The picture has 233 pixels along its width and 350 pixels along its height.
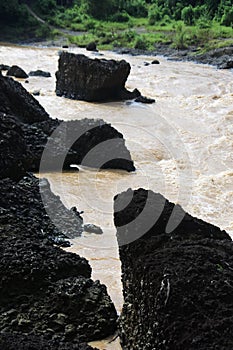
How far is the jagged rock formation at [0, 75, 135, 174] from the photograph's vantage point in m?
10.9

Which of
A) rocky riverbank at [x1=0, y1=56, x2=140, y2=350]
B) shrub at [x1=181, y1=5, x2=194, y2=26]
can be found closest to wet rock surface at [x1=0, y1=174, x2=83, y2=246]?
rocky riverbank at [x1=0, y1=56, x2=140, y2=350]

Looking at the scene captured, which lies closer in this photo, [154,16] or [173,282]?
[173,282]

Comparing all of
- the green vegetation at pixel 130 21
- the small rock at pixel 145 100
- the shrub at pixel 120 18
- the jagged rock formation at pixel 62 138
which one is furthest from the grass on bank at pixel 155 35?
the jagged rock formation at pixel 62 138

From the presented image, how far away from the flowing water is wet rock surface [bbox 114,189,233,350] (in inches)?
30.2

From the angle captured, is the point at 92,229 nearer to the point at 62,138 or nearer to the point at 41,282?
the point at 41,282

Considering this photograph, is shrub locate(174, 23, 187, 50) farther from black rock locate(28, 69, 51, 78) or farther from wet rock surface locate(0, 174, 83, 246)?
wet rock surface locate(0, 174, 83, 246)

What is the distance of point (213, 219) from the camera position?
9992 millimetres

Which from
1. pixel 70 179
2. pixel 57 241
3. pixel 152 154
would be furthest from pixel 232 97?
pixel 57 241

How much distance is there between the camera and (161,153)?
1428 cm

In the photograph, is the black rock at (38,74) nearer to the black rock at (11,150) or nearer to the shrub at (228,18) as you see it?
the black rock at (11,150)

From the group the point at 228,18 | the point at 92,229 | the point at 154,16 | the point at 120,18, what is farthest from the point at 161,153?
the point at 120,18

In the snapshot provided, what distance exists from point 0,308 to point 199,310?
1.95m

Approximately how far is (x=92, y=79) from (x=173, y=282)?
1769 centimetres

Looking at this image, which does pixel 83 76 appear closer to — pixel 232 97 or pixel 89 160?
pixel 232 97
